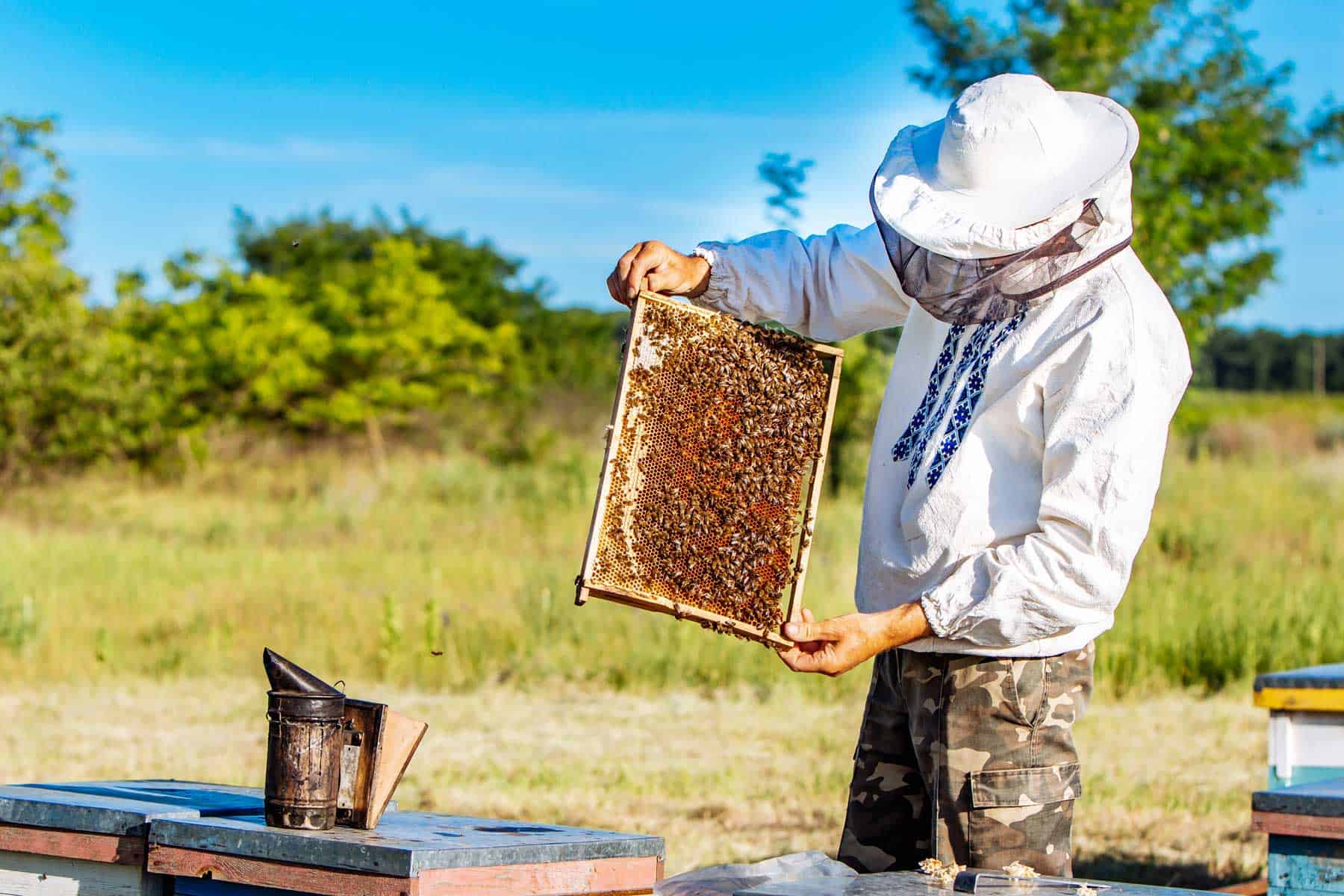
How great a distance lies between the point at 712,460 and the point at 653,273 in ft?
1.33

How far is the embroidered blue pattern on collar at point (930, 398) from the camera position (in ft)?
9.68

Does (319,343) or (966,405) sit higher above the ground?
(319,343)

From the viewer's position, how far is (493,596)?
1113 cm

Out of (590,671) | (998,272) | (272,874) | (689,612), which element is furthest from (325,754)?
(590,671)

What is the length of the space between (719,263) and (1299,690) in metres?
2.64

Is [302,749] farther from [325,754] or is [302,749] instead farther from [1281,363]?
[1281,363]

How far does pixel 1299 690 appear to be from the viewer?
15.0 ft

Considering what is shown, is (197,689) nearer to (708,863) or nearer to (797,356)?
(708,863)

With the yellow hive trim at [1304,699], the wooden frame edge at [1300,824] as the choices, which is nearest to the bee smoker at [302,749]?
the wooden frame edge at [1300,824]

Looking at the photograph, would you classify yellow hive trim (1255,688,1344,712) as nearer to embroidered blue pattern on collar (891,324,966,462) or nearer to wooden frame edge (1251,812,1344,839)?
wooden frame edge (1251,812,1344,839)

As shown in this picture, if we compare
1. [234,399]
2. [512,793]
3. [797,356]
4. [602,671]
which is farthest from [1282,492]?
[234,399]

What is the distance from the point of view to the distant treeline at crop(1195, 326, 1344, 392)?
2650 inches

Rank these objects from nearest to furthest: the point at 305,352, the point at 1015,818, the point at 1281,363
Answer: the point at 1015,818, the point at 305,352, the point at 1281,363

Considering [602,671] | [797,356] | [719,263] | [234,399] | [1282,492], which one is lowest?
[602,671]
